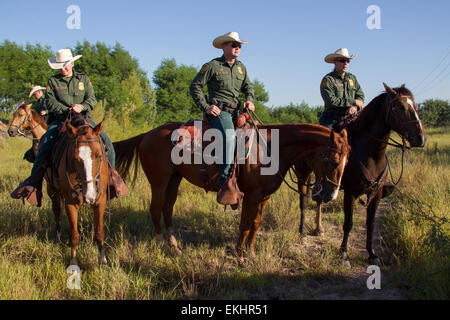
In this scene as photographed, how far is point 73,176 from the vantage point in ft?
13.6

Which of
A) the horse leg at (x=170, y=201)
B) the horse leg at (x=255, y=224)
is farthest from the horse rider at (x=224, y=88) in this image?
the horse leg at (x=170, y=201)

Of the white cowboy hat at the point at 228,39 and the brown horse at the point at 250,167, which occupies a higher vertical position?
the white cowboy hat at the point at 228,39

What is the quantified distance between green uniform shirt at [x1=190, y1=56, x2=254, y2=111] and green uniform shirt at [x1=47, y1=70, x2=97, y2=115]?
1.90 metres

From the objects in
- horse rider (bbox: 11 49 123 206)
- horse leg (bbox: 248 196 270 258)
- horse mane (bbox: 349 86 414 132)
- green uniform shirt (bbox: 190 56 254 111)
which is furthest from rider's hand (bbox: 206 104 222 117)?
horse mane (bbox: 349 86 414 132)

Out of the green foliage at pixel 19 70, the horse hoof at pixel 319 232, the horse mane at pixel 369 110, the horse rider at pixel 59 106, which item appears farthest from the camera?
the green foliage at pixel 19 70

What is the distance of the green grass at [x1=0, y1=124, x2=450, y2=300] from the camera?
352cm

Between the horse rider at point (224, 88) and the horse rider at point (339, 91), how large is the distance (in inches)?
65.5

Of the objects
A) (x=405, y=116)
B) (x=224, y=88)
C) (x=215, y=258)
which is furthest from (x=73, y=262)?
(x=405, y=116)

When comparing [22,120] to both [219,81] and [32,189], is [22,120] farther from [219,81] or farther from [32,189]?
[219,81]

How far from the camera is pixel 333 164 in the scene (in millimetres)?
3729

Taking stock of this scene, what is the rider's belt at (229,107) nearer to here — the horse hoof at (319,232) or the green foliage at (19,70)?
the horse hoof at (319,232)

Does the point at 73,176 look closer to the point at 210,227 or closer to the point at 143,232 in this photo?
the point at 143,232

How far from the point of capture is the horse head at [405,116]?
399cm

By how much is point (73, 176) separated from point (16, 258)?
5.19 feet
